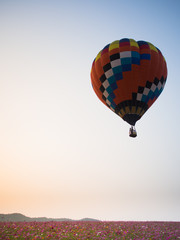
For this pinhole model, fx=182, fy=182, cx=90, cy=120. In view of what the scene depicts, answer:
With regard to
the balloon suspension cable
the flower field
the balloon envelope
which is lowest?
the flower field

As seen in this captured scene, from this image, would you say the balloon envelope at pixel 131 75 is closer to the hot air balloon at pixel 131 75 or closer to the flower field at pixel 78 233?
the hot air balloon at pixel 131 75

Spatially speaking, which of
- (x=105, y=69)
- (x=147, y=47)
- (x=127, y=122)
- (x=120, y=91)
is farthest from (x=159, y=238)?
(x=147, y=47)

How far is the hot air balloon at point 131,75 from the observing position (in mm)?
17359

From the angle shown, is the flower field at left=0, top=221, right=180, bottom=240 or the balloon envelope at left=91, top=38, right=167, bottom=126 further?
the balloon envelope at left=91, top=38, right=167, bottom=126

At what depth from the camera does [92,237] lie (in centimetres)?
967

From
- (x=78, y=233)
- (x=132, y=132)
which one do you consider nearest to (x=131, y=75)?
(x=132, y=132)

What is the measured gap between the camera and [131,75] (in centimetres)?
1738

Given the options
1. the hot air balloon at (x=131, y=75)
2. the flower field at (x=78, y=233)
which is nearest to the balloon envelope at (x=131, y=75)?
the hot air balloon at (x=131, y=75)

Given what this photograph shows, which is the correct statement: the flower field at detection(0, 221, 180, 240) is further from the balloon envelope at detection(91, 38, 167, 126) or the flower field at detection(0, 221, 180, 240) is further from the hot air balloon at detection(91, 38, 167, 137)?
the balloon envelope at detection(91, 38, 167, 126)

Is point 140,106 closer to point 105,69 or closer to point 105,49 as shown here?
point 105,69

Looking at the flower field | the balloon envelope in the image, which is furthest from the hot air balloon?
the flower field

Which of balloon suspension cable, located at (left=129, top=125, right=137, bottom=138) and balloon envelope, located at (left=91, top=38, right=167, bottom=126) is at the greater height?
balloon envelope, located at (left=91, top=38, right=167, bottom=126)

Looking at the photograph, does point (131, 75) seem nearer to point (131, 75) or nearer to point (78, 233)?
point (131, 75)

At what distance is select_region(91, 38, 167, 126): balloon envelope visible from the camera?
1736 cm
